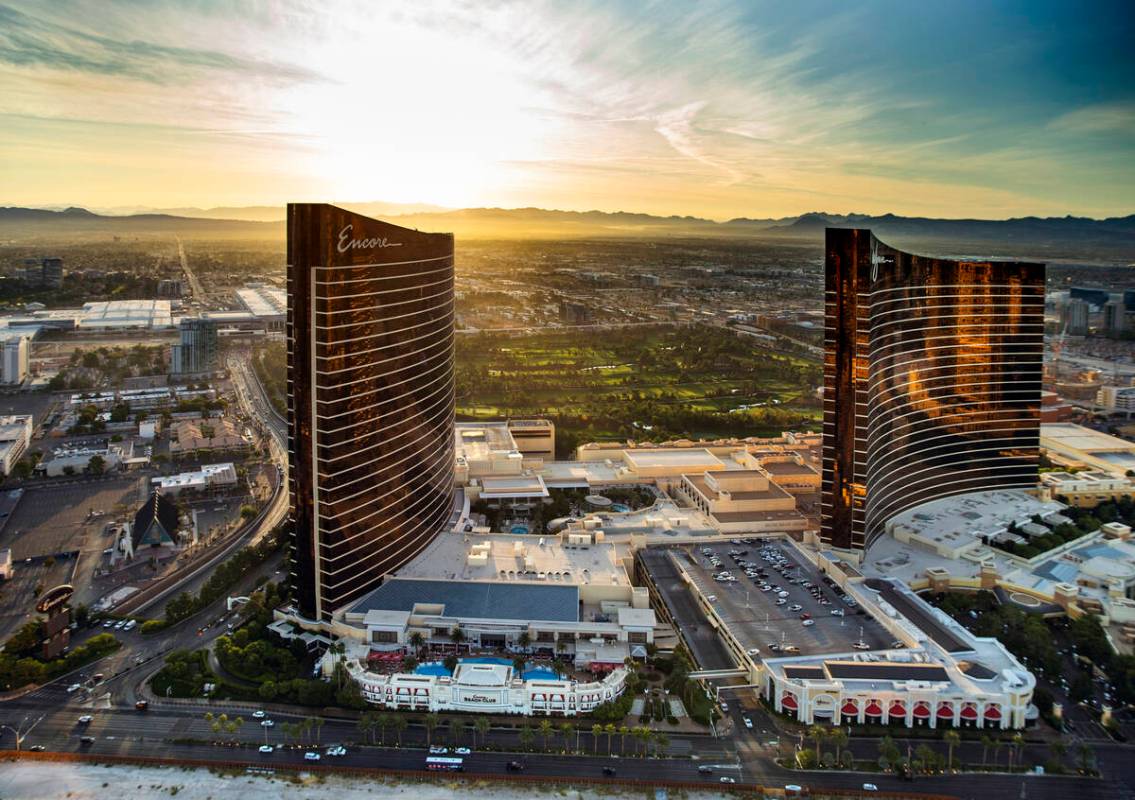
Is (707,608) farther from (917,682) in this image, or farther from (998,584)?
(998,584)

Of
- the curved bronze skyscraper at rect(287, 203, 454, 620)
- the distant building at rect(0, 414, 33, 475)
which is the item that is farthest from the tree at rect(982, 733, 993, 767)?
the distant building at rect(0, 414, 33, 475)

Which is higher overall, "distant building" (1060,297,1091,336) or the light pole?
"distant building" (1060,297,1091,336)

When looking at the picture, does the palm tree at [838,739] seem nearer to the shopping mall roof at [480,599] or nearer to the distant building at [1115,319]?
the shopping mall roof at [480,599]

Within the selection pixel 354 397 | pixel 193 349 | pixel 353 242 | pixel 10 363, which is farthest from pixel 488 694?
pixel 10 363

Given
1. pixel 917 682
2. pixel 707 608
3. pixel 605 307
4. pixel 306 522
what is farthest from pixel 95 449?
pixel 605 307

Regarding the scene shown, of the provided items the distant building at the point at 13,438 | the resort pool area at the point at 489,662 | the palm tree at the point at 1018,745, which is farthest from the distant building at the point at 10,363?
the palm tree at the point at 1018,745

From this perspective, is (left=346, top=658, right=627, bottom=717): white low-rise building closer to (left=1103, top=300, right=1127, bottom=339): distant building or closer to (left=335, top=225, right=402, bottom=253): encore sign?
(left=335, top=225, right=402, bottom=253): encore sign

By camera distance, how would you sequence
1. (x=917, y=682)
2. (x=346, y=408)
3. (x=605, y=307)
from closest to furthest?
(x=917, y=682) < (x=346, y=408) < (x=605, y=307)
